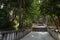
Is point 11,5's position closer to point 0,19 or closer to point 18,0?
point 18,0

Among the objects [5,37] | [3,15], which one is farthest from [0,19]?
[5,37]

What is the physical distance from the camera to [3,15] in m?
13.8

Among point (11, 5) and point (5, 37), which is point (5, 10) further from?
point (5, 37)

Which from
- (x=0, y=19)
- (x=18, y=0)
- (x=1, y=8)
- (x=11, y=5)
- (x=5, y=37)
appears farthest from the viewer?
(x=18, y=0)

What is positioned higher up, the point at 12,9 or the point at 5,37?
the point at 12,9

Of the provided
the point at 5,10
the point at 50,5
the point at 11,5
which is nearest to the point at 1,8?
the point at 5,10

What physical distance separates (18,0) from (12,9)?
1.71 m

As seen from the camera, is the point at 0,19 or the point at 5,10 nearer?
the point at 0,19

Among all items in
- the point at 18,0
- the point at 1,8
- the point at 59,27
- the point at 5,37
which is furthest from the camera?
the point at 59,27

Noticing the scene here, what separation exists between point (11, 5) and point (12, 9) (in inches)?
16.9

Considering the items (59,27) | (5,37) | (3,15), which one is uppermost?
(3,15)

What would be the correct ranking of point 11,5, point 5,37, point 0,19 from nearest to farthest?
point 5,37 < point 0,19 < point 11,5

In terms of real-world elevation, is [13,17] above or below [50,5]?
below

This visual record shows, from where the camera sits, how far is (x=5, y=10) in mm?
14781
